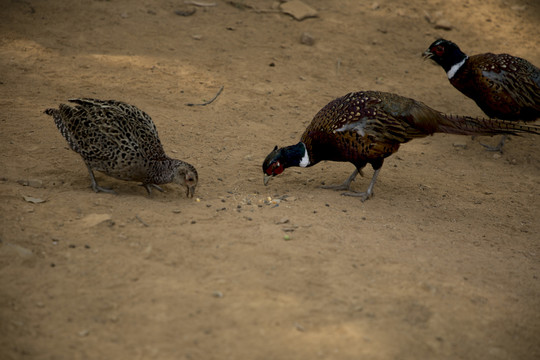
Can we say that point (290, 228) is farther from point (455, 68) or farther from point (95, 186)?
point (455, 68)

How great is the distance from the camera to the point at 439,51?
7.02 meters

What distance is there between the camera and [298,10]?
9.59 metres

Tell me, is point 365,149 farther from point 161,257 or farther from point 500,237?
point 161,257

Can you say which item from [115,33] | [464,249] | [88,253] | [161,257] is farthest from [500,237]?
[115,33]

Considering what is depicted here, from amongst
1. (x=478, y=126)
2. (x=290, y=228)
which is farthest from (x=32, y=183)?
(x=478, y=126)

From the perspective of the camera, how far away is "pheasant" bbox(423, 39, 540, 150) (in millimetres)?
6504

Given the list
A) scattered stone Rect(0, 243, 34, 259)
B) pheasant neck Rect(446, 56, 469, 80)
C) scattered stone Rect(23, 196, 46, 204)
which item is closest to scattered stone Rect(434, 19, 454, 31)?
pheasant neck Rect(446, 56, 469, 80)

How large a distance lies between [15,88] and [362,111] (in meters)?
4.57

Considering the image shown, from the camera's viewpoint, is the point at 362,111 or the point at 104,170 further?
the point at 362,111

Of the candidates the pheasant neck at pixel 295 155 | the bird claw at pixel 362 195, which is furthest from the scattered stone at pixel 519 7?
the pheasant neck at pixel 295 155

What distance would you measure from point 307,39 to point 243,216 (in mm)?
5386

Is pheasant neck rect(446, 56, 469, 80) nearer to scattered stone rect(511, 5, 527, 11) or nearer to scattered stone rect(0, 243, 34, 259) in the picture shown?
scattered stone rect(511, 5, 527, 11)

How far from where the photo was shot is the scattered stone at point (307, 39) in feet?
29.0

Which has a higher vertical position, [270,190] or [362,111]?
[362,111]
